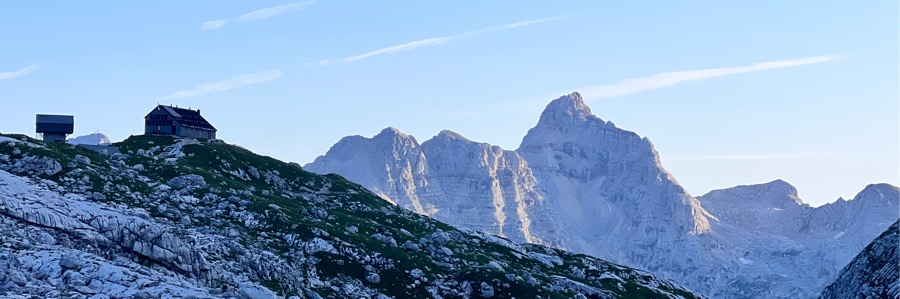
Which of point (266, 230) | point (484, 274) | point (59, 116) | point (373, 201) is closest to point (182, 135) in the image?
point (59, 116)

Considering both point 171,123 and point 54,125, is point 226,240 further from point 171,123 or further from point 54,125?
point 171,123

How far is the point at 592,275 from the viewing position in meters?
113

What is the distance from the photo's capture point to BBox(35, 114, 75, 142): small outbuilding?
123306 mm

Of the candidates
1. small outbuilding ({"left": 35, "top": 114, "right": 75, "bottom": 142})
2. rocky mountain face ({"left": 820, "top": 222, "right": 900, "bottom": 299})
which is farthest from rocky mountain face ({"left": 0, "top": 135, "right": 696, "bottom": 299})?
rocky mountain face ({"left": 820, "top": 222, "right": 900, "bottom": 299})

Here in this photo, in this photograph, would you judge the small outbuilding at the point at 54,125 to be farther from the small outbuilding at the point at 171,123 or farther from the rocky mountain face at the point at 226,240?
the small outbuilding at the point at 171,123

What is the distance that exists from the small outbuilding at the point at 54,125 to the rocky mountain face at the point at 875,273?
3399 inches

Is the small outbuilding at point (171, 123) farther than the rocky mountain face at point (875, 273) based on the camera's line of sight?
Yes

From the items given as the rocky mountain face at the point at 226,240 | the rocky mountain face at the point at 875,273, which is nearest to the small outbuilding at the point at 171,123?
the rocky mountain face at the point at 226,240

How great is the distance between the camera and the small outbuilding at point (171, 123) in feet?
464

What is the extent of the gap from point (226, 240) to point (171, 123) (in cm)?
6699

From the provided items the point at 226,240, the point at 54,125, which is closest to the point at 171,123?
the point at 54,125

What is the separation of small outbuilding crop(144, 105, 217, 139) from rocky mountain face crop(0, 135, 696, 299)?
43.1 feet

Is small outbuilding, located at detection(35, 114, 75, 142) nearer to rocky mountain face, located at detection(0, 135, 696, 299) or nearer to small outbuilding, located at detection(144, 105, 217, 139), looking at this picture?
rocky mountain face, located at detection(0, 135, 696, 299)

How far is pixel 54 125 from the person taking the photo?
4879 inches
